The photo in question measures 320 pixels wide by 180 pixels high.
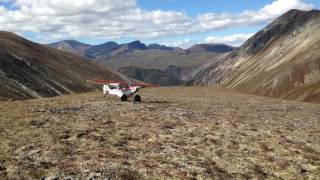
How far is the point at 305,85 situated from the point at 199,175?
171824mm

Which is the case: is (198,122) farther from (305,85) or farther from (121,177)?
(305,85)

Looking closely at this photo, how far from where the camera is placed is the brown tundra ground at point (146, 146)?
24109mm

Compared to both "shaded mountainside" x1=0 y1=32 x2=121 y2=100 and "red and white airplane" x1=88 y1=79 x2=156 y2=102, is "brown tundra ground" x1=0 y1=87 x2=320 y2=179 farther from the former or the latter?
"shaded mountainside" x1=0 y1=32 x2=121 y2=100

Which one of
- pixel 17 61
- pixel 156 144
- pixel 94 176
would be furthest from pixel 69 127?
pixel 17 61

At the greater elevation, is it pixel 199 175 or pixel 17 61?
pixel 17 61

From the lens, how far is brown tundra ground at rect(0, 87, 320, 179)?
24109 millimetres

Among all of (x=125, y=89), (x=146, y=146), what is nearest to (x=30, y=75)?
(x=125, y=89)

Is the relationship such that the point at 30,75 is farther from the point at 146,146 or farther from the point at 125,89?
the point at 146,146

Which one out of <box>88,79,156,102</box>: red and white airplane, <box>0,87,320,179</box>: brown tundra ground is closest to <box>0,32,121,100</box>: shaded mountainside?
<box>88,79,156,102</box>: red and white airplane

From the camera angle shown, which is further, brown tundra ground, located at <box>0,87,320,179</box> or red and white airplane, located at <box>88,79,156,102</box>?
red and white airplane, located at <box>88,79,156,102</box>

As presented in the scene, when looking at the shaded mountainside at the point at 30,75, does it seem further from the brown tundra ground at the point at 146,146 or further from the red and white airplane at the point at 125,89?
the brown tundra ground at the point at 146,146

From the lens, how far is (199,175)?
80.2 ft

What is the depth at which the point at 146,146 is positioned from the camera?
29250mm

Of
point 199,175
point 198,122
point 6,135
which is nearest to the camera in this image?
point 199,175
